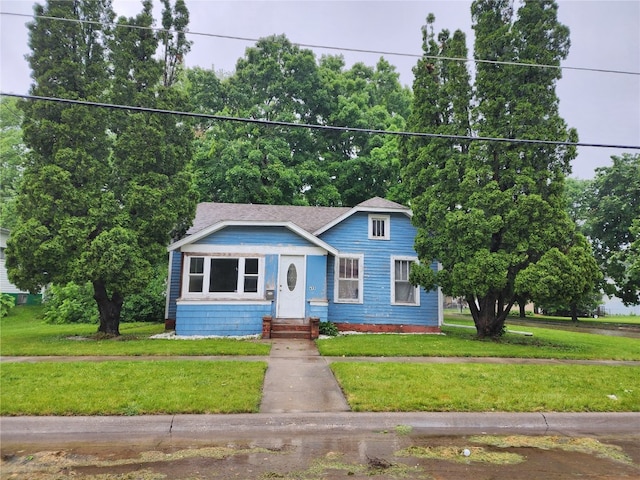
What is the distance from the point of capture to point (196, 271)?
13383 millimetres

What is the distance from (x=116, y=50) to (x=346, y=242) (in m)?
9.68

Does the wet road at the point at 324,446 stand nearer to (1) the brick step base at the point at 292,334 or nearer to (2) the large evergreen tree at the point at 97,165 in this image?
(2) the large evergreen tree at the point at 97,165

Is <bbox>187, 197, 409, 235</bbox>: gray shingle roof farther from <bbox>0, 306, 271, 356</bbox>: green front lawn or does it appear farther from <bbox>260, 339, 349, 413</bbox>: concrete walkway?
<bbox>260, 339, 349, 413</bbox>: concrete walkway

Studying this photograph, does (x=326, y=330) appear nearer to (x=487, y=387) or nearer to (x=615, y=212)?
(x=487, y=387)

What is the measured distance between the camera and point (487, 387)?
6.84 meters

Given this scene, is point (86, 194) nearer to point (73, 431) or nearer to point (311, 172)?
point (73, 431)

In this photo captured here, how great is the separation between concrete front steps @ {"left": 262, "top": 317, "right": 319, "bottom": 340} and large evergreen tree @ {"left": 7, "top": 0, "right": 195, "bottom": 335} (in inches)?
151

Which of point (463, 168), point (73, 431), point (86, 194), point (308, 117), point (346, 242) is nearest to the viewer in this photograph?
point (73, 431)

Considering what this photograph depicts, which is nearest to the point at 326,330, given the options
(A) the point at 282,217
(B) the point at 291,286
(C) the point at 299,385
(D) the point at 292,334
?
(D) the point at 292,334

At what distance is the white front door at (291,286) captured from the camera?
1341 centimetres

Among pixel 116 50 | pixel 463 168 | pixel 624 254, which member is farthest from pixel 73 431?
pixel 624 254

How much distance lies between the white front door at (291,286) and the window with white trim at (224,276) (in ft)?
2.34

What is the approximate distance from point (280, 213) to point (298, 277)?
4.69 meters

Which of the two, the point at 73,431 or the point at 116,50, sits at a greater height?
the point at 116,50
